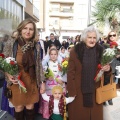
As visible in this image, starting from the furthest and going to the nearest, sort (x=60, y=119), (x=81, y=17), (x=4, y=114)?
(x=81, y=17), (x=4, y=114), (x=60, y=119)

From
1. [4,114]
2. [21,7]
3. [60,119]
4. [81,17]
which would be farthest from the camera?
[81,17]

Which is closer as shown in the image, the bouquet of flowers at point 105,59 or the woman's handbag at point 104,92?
the bouquet of flowers at point 105,59

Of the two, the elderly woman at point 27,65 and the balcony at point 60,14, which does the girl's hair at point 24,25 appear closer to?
the elderly woman at point 27,65

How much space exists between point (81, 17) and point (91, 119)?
48.9 m

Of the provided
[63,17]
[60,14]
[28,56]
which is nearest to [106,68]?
[28,56]

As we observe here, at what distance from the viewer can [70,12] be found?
174 ft

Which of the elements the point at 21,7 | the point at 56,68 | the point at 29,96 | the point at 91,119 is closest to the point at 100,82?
the point at 91,119

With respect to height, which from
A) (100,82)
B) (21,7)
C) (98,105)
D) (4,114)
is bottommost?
(4,114)

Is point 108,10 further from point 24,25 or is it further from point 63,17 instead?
point 63,17

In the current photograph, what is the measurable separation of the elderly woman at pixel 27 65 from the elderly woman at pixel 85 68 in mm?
525

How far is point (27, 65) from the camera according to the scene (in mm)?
3875

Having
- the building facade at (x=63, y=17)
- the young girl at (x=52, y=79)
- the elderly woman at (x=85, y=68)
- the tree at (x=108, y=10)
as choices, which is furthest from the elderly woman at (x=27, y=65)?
the building facade at (x=63, y=17)

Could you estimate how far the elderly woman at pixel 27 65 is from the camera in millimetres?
3887

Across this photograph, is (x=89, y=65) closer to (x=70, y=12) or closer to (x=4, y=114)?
(x=4, y=114)
